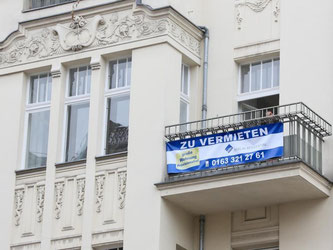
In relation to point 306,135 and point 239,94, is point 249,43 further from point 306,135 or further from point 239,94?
point 306,135

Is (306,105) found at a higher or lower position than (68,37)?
lower

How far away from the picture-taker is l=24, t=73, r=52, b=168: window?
99.7 feet

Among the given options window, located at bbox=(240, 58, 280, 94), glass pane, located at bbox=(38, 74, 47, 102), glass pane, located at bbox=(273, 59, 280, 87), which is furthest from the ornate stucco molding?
glass pane, located at bbox=(273, 59, 280, 87)

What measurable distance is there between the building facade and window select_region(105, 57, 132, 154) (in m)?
0.04

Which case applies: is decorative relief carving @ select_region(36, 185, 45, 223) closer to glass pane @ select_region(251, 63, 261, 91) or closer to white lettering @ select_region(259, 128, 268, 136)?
glass pane @ select_region(251, 63, 261, 91)

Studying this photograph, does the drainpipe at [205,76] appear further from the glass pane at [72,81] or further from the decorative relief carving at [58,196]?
the decorative relief carving at [58,196]

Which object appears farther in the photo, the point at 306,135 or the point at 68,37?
the point at 68,37

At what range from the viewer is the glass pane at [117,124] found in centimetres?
2909

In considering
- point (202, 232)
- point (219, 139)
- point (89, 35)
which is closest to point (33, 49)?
point (89, 35)

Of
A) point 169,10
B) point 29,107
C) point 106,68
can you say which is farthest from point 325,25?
point 29,107

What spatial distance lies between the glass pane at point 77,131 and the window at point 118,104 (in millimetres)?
669

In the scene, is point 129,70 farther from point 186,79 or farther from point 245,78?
point 245,78

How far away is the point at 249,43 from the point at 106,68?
3.70m

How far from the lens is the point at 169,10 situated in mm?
29016
